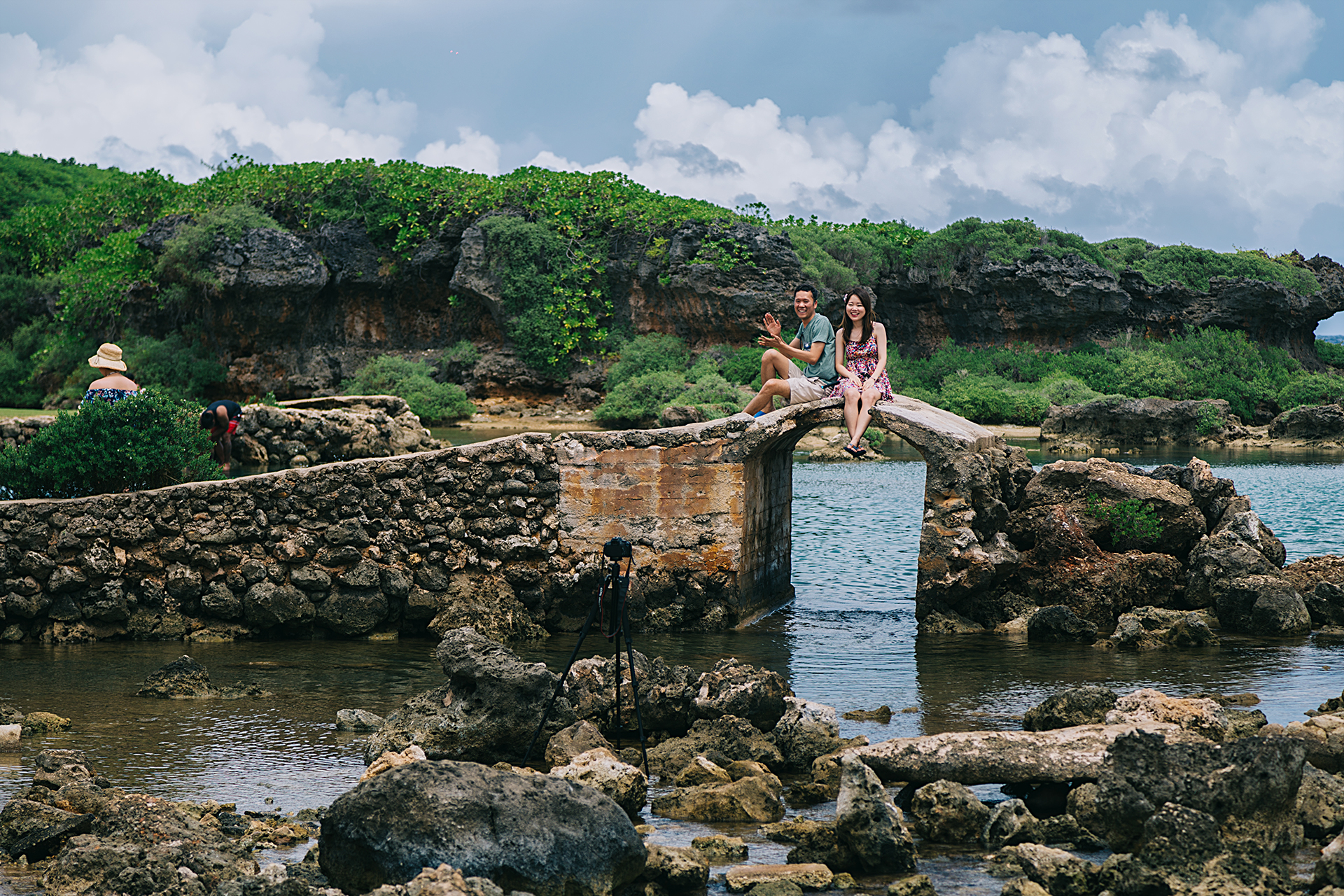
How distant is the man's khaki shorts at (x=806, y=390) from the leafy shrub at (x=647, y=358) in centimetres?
3064

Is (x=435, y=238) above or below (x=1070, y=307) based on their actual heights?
above

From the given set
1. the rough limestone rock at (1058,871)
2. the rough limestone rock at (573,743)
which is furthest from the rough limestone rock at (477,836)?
the rough limestone rock at (573,743)

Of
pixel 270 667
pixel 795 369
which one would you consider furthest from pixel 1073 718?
pixel 270 667

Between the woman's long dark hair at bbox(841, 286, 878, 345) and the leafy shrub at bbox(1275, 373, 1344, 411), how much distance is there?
37.8 meters

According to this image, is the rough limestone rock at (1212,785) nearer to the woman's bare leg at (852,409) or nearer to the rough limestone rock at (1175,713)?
the rough limestone rock at (1175,713)

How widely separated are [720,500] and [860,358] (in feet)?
6.94

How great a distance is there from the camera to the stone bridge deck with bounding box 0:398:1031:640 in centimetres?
1105

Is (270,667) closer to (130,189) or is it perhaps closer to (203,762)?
(203,762)

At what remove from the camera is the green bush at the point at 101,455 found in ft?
37.8

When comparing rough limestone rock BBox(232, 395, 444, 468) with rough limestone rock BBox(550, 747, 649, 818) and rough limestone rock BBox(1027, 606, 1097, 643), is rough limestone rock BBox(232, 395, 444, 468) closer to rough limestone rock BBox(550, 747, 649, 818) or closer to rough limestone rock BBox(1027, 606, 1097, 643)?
rough limestone rock BBox(1027, 606, 1097, 643)

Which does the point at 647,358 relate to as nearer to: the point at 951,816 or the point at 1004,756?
the point at 1004,756

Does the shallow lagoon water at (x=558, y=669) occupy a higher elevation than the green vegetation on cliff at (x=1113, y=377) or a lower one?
lower

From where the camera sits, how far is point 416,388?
41625 millimetres

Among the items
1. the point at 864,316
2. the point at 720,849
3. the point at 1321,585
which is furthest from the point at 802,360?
the point at 720,849
